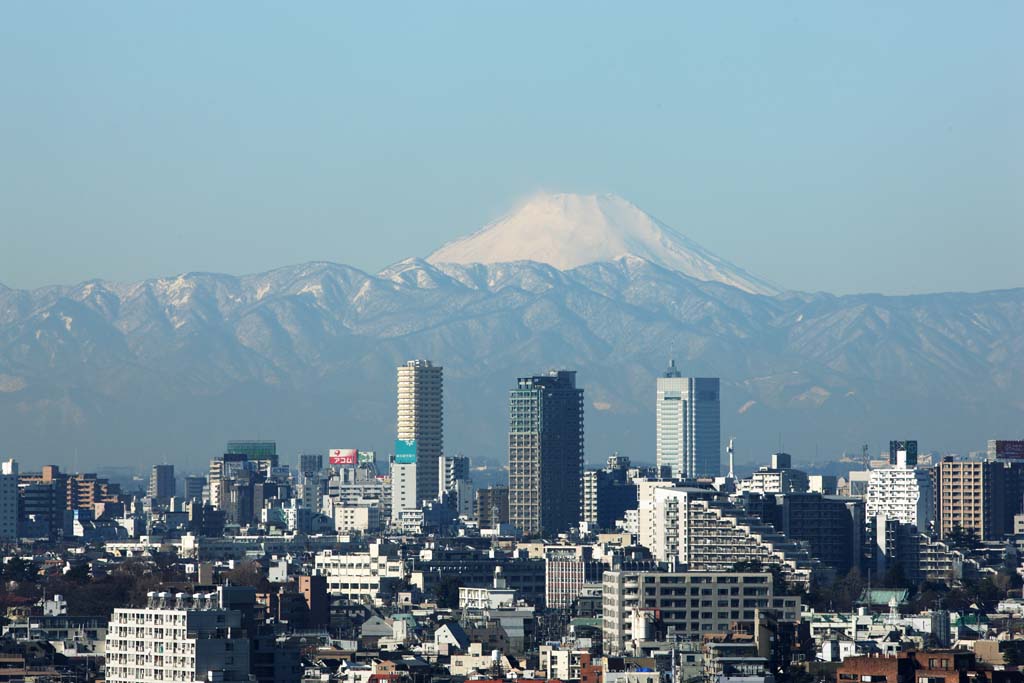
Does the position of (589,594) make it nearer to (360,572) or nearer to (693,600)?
(693,600)

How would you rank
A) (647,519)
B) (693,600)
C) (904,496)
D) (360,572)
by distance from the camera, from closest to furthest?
1. (693,600)
2. (360,572)
3. (647,519)
4. (904,496)

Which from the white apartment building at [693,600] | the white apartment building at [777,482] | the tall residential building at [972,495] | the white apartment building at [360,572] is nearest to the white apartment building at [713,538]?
the white apartment building at [360,572]

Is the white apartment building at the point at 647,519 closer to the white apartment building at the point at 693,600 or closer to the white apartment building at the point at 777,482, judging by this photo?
the white apartment building at the point at 777,482

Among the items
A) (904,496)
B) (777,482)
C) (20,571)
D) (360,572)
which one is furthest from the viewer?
(777,482)

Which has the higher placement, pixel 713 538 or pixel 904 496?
pixel 904 496

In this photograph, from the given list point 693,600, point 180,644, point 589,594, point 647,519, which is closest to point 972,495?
point 647,519

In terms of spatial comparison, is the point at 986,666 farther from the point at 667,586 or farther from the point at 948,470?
the point at 948,470
